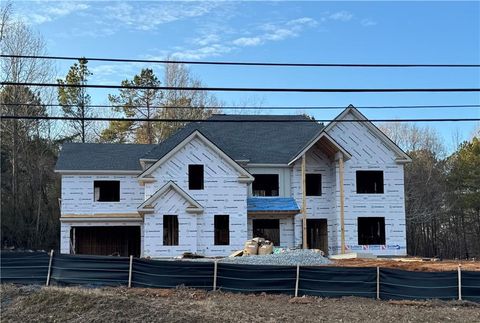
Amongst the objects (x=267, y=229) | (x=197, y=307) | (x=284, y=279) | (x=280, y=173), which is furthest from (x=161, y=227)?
(x=197, y=307)

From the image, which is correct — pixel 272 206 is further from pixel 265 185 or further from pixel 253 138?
pixel 253 138

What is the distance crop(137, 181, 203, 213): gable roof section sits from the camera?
28.1 m

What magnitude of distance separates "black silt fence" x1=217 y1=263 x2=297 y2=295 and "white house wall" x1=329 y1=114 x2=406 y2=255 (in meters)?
14.8

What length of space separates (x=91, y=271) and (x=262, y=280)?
530cm

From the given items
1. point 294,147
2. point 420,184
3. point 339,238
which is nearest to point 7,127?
point 294,147

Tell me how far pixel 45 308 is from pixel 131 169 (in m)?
18.7

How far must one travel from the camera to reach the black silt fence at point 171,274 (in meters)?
17.0

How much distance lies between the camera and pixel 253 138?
115 feet

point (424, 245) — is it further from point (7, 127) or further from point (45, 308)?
point (45, 308)

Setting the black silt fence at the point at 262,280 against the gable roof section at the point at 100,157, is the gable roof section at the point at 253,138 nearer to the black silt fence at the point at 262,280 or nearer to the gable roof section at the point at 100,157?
the gable roof section at the point at 100,157

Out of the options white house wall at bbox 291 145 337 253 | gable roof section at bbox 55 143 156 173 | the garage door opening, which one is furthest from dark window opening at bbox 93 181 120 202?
white house wall at bbox 291 145 337 253

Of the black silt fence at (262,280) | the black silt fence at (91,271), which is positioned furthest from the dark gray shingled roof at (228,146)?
the black silt fence at (262,280)

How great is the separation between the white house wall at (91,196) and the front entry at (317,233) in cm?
1018

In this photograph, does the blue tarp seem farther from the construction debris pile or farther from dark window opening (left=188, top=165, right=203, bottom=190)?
the construction debris pile
